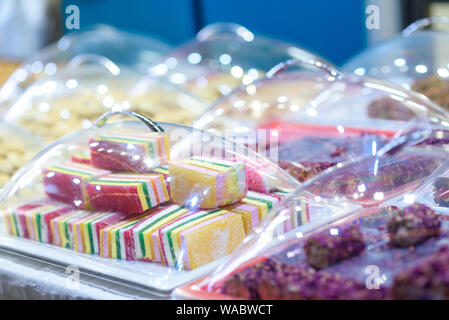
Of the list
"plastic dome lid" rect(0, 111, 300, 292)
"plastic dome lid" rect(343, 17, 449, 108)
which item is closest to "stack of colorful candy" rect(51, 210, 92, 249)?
"plastic dome lid" rect(0, 111, 300, 292)

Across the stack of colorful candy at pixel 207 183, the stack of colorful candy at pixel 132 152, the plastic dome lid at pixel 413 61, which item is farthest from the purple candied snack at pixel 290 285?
the plastic dome lid at pixel 413 61

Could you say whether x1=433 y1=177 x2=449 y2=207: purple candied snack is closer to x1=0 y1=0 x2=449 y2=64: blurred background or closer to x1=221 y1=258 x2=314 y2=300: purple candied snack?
x1=221 y1=258 x2=314 y2=300: purple candied snack

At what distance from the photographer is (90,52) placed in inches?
118

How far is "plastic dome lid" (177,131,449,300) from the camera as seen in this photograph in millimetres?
856

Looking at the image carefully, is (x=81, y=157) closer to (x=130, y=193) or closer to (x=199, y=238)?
(x=130, y=193)

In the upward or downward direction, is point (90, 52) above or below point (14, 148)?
above

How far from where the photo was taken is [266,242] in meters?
1.02

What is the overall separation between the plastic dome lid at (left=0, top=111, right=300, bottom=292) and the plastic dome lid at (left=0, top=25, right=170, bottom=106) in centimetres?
151

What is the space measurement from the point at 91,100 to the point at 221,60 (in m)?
0.54

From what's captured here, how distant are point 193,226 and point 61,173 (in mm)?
362

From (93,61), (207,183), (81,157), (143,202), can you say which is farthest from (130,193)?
(93,61)

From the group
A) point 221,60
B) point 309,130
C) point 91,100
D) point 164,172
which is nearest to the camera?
point 164,172

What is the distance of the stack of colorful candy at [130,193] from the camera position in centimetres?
116

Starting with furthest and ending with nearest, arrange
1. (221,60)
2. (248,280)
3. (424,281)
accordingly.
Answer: (221,60)
(248,280)
(424,281)
